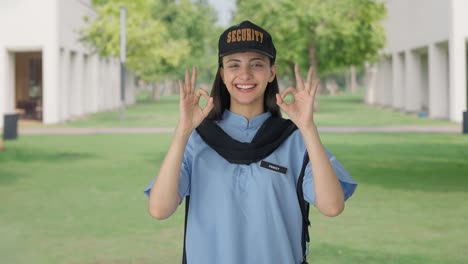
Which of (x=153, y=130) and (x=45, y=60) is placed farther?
(x=45, y=60)

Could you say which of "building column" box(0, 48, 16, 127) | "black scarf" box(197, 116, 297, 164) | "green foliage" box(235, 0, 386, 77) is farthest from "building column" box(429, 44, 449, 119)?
"black scarf" box(197, 116, 297, 164)

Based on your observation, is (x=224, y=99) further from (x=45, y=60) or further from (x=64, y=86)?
(x=64, y=86)

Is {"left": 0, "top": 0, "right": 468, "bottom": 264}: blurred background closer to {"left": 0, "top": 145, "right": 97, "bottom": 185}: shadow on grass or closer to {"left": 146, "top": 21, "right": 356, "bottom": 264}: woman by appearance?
{"left": 0, "top": 145, "right": 97, "bottom": 185}: shadow on grass

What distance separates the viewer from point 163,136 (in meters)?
23.5

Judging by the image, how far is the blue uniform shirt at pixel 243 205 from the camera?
281 centimetres

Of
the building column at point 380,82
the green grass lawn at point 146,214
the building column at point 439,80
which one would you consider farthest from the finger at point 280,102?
the building column at point 380,82

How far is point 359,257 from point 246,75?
473 centimetres

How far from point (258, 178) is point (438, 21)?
3228 cm

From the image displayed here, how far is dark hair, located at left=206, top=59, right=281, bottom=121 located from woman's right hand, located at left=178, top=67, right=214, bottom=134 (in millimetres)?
174

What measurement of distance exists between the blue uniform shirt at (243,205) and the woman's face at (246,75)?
18 cm

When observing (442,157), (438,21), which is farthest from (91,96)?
(442,157)

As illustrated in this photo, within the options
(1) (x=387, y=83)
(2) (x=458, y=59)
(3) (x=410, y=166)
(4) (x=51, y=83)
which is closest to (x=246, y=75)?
(3) (x=410, y=166)

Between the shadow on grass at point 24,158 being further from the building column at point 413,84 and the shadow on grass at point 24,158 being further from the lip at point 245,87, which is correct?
the building column at point 413,84

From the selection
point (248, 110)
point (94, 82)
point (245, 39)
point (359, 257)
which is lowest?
point (359, 257)
